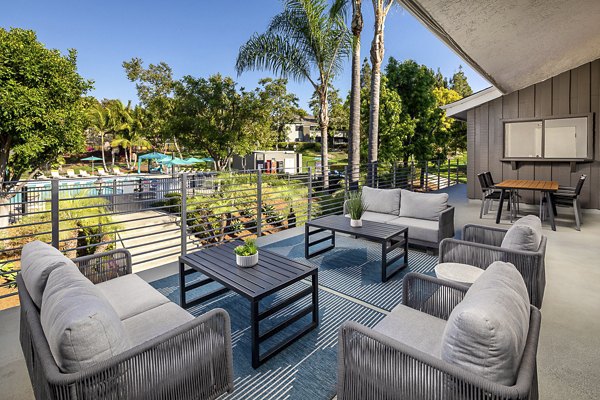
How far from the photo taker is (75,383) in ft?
4.38

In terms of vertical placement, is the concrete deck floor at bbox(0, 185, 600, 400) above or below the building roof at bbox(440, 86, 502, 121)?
below

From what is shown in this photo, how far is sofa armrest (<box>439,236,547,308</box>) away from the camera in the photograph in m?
2.78

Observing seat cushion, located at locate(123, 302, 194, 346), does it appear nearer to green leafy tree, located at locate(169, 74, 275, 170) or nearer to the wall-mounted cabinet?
the wall-mounted cabinet

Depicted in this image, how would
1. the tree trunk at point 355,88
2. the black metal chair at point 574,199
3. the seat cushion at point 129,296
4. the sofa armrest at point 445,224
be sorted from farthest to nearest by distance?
1. the tree trunk at point 355,88
2. the black metal chair at point 574,199
3. the sofa armrest at point 445,224
4. the seat cushion at point 129,296

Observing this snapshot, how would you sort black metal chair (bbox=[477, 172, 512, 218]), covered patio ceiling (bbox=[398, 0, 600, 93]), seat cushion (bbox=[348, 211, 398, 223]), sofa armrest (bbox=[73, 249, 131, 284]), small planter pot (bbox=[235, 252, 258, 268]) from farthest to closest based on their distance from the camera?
black metal chair (bbox=[477, 172, 512, 218]) → seat cushion (bbox=[348, 211, 398, 223]) → covered patio ceiling (bbox=[398, 0, 600, 93]) → small planter pot (bbox=[235, 252, 258, 268]) → sofa armrest (bbox=[73, 249, 131, 284])

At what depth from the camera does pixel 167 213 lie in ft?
18.4

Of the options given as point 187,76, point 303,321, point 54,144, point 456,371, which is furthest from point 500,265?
point 187,76

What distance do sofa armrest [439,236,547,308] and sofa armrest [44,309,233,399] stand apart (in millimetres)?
2429

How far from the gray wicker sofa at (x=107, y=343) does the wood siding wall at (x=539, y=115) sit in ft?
29.9

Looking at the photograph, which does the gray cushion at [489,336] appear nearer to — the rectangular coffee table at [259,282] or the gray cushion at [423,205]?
the rectangular coffee table at [259,282]

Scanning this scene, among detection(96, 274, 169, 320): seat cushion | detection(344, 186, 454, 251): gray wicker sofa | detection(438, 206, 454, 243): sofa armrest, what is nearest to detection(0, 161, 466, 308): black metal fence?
detection(96, 274, 169, 320): seat cushion

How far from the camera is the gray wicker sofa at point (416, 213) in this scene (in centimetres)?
468

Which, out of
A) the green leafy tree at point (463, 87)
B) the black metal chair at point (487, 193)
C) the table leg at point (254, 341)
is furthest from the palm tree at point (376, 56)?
the green leafy tree at point (463, 87)

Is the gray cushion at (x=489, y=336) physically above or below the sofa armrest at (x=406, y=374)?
above
